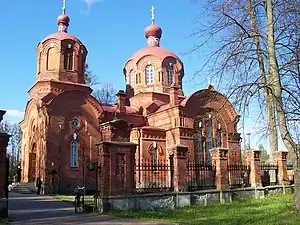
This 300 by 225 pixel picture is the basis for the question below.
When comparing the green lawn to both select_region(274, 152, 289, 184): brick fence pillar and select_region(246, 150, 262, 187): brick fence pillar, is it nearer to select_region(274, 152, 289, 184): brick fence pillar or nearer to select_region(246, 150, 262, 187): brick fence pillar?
select_region(246, 150, 262, 187): brick fence pillar

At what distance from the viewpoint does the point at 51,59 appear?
28141mm

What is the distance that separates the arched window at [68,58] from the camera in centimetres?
2830

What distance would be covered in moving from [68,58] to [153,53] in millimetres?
8169

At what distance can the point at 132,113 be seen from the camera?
2947cm

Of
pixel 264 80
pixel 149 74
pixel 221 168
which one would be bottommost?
pixel 221 168

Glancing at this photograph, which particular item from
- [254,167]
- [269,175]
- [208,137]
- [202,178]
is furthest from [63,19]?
[269,175]

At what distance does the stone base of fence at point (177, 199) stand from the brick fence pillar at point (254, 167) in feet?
1.07

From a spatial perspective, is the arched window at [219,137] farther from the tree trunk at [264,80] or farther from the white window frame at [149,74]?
the tree trunk at [264,80]

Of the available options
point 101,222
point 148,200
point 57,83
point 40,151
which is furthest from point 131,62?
point 101,222

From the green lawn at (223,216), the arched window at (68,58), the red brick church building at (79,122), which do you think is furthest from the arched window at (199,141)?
the green lawn at (223,216)

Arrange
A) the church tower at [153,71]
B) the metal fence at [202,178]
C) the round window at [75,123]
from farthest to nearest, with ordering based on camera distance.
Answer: the church tower at [153,71] < the round window at [75,123] < the metal fence at [202,178]

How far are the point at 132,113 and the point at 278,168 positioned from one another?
46.9 feet

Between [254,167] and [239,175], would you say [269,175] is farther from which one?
[239,175]

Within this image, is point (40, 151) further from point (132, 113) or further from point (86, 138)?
point (132, 113)
